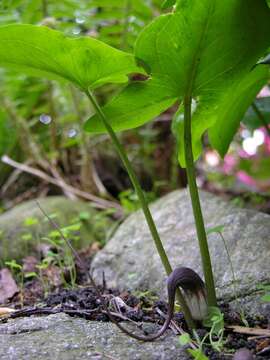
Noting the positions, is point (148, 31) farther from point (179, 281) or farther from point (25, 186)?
point (25, 186)

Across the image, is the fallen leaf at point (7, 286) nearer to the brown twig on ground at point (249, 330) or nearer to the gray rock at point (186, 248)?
the gray rock at point (186, 248)

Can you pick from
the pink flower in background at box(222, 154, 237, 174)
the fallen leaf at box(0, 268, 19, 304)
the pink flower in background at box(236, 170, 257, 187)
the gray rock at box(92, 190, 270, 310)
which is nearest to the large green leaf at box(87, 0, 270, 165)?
the gray rock at box(92, 190, 270, 310)

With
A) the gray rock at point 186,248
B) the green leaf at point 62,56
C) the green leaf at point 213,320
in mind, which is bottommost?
the green leaf at point 213,320

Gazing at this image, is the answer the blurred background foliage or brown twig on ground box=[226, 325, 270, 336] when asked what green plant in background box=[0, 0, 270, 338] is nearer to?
brown twig on ground box=[226, 325, 270, 336]

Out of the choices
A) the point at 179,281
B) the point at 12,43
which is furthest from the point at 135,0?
the point at 179,281

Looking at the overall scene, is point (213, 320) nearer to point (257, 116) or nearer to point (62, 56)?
point (62, 56)

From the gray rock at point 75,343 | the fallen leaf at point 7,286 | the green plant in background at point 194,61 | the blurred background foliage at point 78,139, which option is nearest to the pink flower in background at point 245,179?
the blurred background foliage at point 78,139
